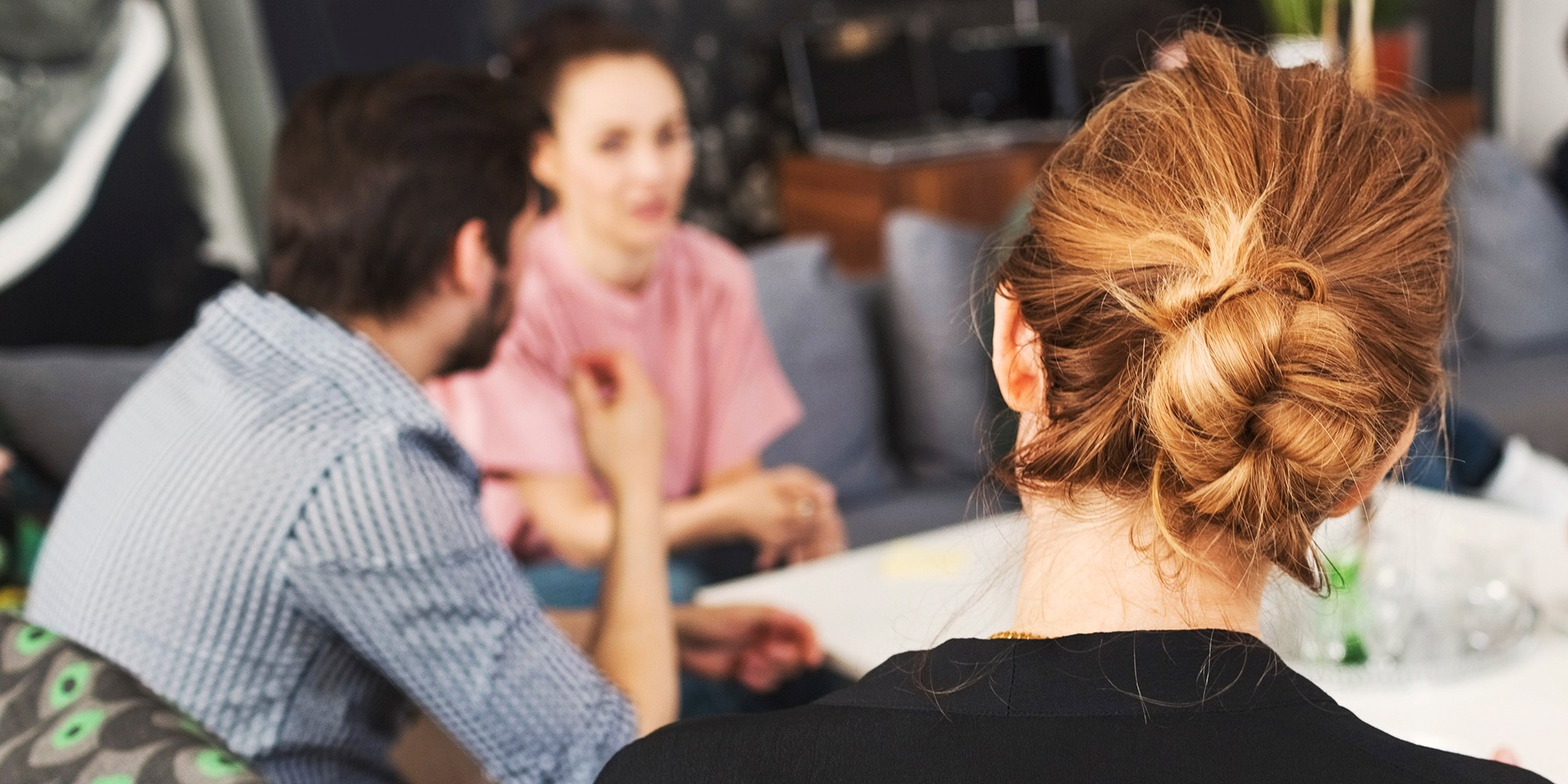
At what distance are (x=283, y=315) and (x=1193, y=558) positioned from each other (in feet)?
2.66

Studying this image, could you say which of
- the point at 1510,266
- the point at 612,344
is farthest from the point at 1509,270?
the point at 612,344

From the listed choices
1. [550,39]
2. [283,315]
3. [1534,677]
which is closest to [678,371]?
[550,39]

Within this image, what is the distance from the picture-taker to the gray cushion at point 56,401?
74.4 inches

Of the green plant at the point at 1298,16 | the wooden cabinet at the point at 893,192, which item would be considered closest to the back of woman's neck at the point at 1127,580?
the wooden cabinet at the point at 893,192

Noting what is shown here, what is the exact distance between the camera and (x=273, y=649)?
1.11 meters

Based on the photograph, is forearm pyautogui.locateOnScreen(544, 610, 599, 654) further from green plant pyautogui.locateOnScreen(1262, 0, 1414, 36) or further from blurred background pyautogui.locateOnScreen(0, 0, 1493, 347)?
green plant pyautogui.locateOnScreen(1262, 0, 1414, 36)

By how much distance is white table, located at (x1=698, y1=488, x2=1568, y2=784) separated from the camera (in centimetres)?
109

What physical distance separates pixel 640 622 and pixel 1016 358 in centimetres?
68

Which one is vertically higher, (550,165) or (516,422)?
(550,165)

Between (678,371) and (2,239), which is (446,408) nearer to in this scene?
(678,371)

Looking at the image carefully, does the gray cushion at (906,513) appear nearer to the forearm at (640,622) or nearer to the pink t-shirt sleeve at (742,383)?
the pink t-shirt sleeve at (742,383)

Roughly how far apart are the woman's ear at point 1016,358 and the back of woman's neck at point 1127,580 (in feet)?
0.22

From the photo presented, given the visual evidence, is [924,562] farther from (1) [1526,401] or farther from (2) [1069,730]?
(1) [1526,401]

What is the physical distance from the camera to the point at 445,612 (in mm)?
1108
